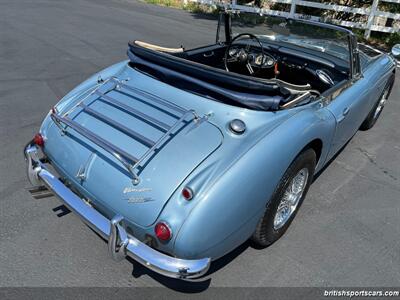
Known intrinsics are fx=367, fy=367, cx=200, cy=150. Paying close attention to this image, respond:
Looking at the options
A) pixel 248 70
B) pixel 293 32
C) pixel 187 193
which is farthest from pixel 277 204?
pixel 293 32

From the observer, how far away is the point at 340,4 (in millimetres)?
11125

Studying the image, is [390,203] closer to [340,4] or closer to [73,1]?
[340,4]

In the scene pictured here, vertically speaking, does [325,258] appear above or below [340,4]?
below

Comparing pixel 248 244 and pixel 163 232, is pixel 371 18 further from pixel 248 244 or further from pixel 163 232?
pixel 163 232

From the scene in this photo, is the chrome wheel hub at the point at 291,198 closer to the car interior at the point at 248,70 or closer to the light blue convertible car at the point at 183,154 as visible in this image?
the light blue convertible car at the point at 183,154

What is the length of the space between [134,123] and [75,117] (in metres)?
0.52

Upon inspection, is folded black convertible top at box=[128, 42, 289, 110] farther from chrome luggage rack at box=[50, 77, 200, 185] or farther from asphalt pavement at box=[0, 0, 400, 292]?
asphalt pavement at box=[0, 0, 400, 292]

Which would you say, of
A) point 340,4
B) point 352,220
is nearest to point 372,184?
point 352,220

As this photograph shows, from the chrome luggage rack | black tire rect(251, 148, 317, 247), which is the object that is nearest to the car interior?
the chrome luggage rack

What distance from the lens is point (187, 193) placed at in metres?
2.04

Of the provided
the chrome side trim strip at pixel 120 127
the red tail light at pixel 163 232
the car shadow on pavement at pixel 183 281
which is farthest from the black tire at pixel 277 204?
the chrome side trim strip at pixel 120 127

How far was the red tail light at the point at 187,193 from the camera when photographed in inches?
80.2

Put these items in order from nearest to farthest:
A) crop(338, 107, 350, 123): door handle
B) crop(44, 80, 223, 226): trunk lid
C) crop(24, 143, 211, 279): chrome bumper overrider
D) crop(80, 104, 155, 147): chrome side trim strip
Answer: crop(24, 143, 211, 279): chrome bumper overrider < crop(44, 80, 223, 226): trunk lid < crop(80, 104, 155, 147): chrome side trim strip < crop(338, 107, 350, 123): door handle

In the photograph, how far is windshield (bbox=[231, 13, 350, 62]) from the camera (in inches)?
139
